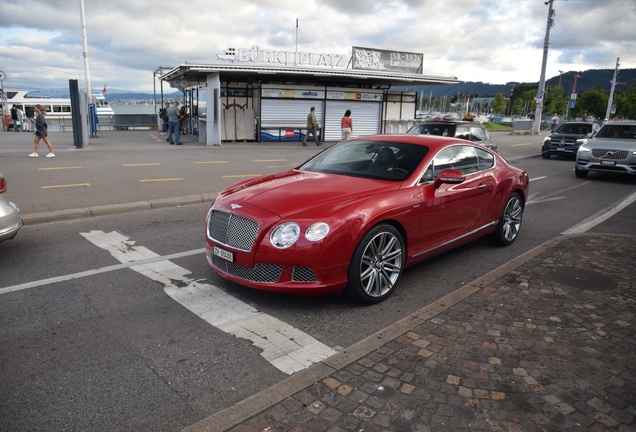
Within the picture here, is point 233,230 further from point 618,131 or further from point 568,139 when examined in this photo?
point 568,139

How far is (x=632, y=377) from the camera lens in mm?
3357

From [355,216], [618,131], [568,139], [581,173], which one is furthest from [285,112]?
[355,216]

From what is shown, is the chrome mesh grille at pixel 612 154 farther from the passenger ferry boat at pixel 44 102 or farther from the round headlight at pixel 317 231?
the passenger ferry boat at pixel 44 102

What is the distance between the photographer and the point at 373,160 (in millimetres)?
5734

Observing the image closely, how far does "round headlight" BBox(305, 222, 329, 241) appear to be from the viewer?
14.0 ft

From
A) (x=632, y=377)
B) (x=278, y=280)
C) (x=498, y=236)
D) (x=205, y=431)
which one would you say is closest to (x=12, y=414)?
(x=205, y=431)

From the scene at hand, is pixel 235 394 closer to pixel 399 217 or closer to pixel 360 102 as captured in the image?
pixel 399 217

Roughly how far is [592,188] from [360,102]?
54.3 feet

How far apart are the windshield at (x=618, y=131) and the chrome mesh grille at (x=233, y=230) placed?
46.5 feet

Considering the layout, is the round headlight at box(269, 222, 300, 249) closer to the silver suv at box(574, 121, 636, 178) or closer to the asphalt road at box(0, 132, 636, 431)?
the asphalt road at box(0, 132, 636, 431)

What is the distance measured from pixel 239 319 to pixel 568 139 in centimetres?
2037

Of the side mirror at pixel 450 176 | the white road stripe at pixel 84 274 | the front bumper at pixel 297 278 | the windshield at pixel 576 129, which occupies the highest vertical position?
the windshield at pixel 576 129

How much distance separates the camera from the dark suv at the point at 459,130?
527 inches

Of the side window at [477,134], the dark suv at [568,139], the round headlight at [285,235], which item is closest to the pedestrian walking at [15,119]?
the side window at [477,134]
